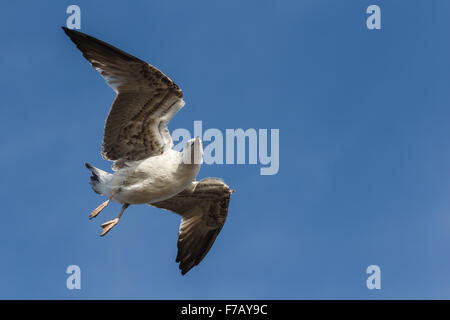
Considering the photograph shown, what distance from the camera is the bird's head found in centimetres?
1441

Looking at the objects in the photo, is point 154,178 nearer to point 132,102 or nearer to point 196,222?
point 132,102

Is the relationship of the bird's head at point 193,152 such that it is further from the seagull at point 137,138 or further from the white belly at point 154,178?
the white belly at point 154,178

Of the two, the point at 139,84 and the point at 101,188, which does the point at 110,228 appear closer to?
the point at 101,188

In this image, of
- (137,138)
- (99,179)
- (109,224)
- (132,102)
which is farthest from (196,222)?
(132,102)

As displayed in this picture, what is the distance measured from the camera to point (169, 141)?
49.6ft

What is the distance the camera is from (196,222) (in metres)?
17.4

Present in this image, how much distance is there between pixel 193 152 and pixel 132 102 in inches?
61.6

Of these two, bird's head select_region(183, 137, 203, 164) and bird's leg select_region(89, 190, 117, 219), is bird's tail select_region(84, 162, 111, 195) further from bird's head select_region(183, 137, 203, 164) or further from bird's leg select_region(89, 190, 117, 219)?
bird's head select_region(183, 137, 203, 164)

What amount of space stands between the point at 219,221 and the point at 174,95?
4076 millimetres

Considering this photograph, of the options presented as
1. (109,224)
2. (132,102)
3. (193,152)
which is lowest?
(109,224)

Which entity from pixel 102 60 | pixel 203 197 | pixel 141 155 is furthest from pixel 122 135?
pixel 203 197

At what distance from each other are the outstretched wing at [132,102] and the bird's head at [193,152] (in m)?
0.74

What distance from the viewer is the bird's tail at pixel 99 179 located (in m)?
15.2

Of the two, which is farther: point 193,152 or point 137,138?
point 137,138
